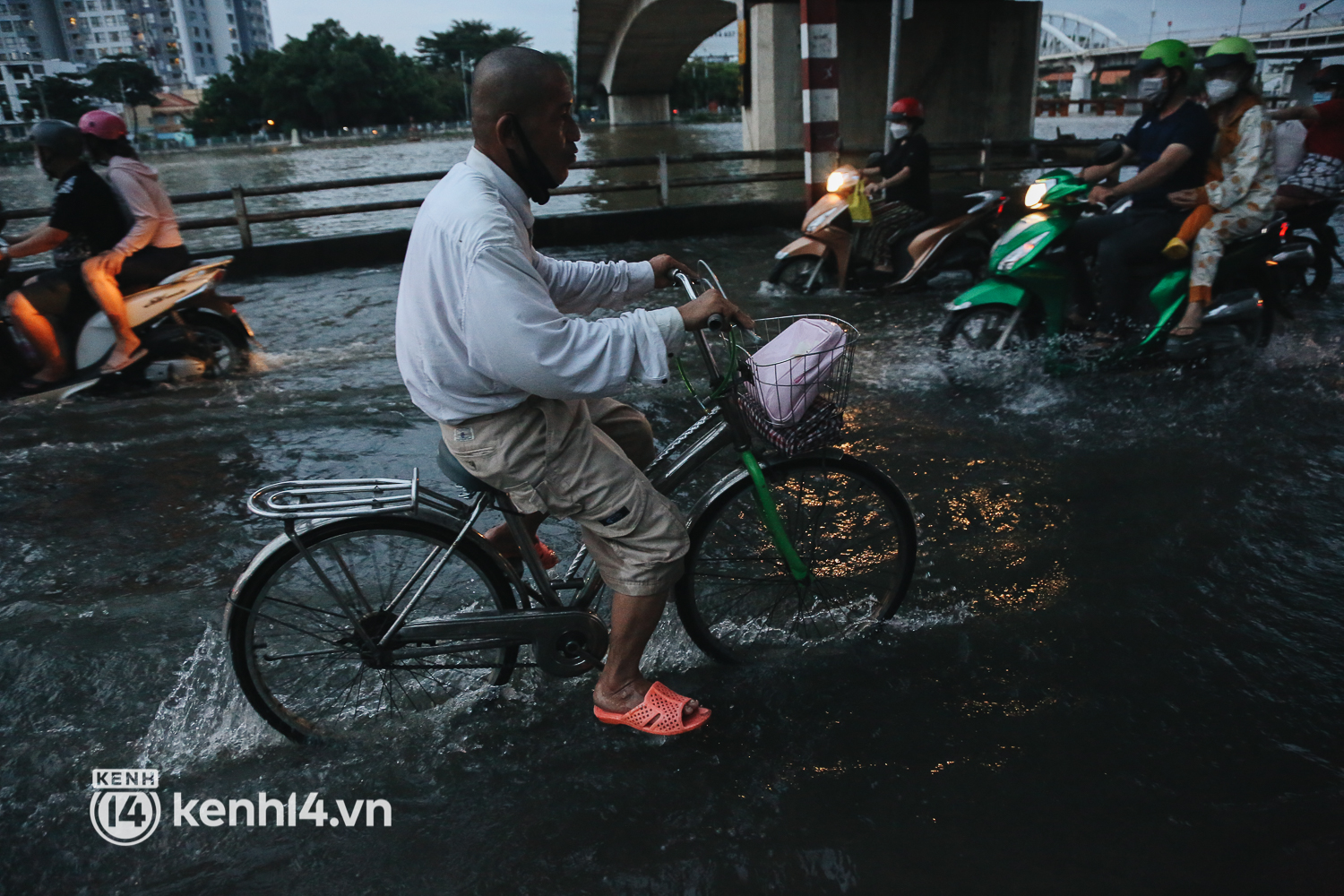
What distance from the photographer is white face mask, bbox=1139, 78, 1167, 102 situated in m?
5.10

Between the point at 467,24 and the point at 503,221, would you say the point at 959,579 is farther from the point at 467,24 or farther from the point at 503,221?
the point at 467,24

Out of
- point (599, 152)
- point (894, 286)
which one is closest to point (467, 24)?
point (599, 152)

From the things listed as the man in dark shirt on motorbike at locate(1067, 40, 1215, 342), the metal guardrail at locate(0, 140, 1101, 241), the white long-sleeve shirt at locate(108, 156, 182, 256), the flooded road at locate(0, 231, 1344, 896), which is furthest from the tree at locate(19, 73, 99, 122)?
the man in dark shirt on motorbike at locate(1067, 40, 1215, 342)

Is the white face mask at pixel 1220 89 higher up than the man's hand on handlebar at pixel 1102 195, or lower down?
higher up

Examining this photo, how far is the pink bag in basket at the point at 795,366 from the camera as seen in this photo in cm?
229

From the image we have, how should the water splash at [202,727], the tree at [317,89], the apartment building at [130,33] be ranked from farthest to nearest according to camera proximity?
the apartment building at [130,33]
the tree at [317,89]
the water splash at [202,727]

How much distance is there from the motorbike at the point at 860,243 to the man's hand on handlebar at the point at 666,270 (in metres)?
5.58

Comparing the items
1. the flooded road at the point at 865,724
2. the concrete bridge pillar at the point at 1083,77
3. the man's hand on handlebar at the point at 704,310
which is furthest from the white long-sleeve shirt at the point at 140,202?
the concrete bridge pillar at the point at 1083,77

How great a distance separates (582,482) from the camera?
7.55 ft

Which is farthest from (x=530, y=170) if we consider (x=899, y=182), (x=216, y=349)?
(x=899, y=182)

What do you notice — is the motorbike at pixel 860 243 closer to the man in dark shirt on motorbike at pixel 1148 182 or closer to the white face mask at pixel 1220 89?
the man in dark shirt on motorbike at pixel 1148 182

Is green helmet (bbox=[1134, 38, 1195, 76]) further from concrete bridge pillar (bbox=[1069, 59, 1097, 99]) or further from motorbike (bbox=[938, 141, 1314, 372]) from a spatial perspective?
concrete bridge pillar (bbox=[1069, 59, 1097, 99])

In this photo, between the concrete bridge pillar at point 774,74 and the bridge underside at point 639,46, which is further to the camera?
the bridge underside at point 639,46

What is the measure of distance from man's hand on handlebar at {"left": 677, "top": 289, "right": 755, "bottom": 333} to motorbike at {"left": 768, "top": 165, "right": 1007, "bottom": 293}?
6104 mm
